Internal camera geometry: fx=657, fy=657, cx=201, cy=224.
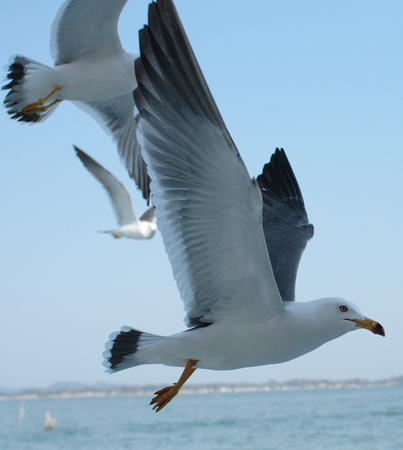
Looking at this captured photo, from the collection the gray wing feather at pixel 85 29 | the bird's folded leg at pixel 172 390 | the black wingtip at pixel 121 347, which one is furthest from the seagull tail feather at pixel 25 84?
the bird's folded leg at pixel 172 390

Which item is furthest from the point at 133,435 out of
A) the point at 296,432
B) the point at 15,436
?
the point at 296,432

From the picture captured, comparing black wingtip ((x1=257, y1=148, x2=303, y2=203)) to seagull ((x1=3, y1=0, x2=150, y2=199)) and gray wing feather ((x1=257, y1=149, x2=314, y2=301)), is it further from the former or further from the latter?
seagull ((x1=3, y1=0, x2=150, y2=199))

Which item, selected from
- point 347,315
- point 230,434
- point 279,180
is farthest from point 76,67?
point 230,434

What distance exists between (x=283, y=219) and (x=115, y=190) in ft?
28.8

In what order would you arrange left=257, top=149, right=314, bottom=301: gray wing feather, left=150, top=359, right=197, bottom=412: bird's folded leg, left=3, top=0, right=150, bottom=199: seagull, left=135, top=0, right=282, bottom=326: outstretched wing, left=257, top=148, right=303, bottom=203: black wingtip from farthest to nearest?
1. left=257, top=148, right=303, bottom=203: black wingtip
2. left=3, top=0, right=150, bottom=199: seagull
3. left=257, top=149, right=314, bottom=301: gray wing feather
4. left=150, top=359, right=197, bottom=412: bird's folded leg
5. left=135, top=0, right=282, bottom=326: outstretched wing

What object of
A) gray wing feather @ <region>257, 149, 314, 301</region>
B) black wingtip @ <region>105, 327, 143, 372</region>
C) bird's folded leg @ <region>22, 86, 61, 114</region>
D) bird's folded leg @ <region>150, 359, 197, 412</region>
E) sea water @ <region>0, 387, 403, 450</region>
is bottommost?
sea water @ <region>0, 387, 403, 450</region>

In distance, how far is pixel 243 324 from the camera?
303 centimetres

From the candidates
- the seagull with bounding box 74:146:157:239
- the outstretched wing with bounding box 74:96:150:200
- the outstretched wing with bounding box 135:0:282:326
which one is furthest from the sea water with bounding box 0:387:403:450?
A: the outstretched wing with bounding box 135:0:282:326

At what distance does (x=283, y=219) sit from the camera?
16.5 ft

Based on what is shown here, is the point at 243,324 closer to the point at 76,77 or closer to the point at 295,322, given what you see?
the point at 295,322

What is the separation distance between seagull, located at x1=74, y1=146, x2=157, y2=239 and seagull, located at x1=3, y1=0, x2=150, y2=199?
5.96 metres

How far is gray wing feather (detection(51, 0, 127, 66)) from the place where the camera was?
5.15 meters

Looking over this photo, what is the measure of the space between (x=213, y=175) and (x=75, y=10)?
3110 mm

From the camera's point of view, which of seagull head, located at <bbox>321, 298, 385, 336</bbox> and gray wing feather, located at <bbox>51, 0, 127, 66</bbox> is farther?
gray wing feather, located at <bbox>51, 0, 127, 66</bbox>
